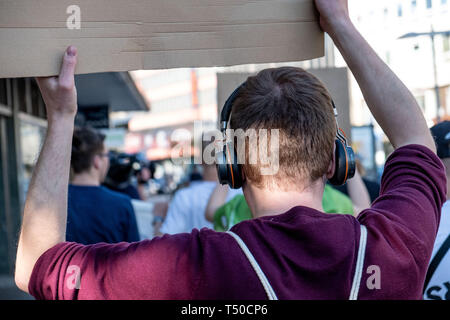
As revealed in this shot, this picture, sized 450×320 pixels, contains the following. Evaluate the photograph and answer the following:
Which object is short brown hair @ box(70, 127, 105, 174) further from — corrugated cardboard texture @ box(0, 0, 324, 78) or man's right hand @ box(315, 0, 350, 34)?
man's right hand @ box(315, 0, 350, 34)

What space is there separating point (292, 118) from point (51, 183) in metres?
0.62

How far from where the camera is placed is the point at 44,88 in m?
1.32

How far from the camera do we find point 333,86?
2205 millimetres

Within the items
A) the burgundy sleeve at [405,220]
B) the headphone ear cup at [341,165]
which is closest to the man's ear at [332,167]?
the headphone ear cup at [341,165]

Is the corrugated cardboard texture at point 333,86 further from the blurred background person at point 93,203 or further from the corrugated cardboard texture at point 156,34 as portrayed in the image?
the blurred background person at point 93,203

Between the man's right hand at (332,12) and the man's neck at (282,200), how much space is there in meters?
0.46

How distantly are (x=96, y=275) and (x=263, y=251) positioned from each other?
387 mm

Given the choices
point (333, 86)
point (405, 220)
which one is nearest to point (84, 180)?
point (333, 86)

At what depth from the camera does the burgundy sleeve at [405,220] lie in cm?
120

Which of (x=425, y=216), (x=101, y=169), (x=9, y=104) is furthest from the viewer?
(x=9, y=104)

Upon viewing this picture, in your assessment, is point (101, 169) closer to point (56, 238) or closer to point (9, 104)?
point (56, 238)

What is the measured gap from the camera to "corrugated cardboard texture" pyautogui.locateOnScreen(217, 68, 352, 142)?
2094 mm

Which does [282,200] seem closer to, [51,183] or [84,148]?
[51,183]
